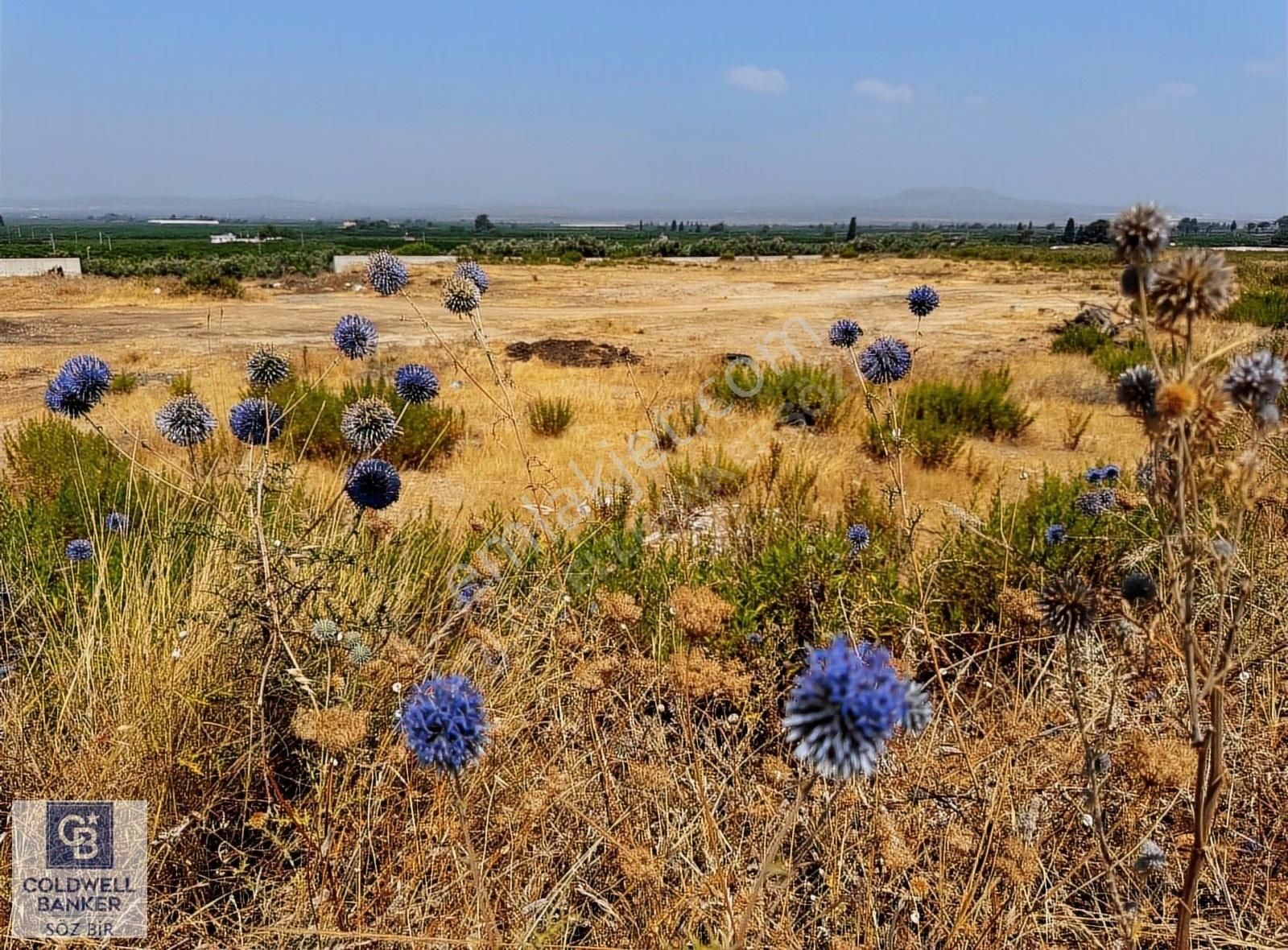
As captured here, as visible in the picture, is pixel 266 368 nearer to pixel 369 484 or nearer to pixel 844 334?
pixel 369 484

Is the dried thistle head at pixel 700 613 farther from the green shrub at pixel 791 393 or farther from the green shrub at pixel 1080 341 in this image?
the green shrub at pixel 1080 341

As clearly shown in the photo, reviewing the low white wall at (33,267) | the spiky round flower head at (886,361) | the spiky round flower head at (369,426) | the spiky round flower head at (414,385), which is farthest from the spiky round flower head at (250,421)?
the low white wall at (33,267)

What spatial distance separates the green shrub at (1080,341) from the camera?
53.3 feet

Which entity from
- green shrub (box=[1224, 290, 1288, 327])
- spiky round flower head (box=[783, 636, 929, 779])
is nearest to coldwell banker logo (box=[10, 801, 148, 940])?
spiky round flower head (box=[783, 636, 929, 779])

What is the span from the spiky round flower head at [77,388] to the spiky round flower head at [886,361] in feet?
9.93

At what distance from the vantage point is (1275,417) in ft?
3.83

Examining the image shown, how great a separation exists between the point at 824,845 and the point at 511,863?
85 cm

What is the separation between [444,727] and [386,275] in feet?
8.61

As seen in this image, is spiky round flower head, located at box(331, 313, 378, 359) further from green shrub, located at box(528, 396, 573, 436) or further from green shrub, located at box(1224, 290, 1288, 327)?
green shrub, located at box(1224, 290, 1288, 327)

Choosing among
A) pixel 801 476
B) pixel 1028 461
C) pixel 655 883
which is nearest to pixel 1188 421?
pixel 655 883

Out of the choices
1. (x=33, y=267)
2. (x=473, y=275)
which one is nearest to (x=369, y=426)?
(x=473, y=275)

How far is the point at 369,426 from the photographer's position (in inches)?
124

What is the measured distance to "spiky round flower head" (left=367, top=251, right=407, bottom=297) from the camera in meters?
3.59

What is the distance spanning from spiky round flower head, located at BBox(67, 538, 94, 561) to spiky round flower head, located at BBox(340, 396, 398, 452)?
138 centimetres
